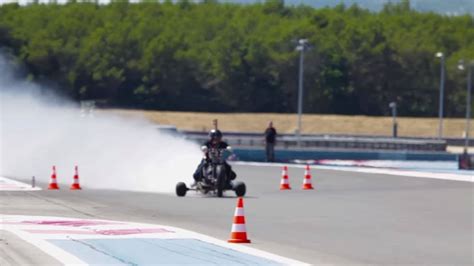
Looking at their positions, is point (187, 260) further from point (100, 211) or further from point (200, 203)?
point (200, 203)

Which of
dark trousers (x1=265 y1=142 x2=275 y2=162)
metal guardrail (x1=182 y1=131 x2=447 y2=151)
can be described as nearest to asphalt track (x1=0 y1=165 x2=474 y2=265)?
dark trousers (x1=265 y1=142 x2=275 y2=162)

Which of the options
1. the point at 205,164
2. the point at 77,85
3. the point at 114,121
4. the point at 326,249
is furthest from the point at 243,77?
the point at 326,249

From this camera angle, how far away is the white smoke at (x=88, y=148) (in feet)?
105

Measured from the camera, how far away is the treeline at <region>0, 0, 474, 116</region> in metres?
105

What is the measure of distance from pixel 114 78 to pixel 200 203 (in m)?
81.2

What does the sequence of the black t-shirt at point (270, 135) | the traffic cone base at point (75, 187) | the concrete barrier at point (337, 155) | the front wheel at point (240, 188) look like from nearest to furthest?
the front wheel at point (240, 188) → the traffic cone base at point (75, 187) → the black t-shirt at point (270, 135) → the concrete barrier at point (337, 155)

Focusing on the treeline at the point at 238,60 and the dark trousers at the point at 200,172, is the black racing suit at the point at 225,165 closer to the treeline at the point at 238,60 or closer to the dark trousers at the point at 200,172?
the dark trousers at the point at 200,172

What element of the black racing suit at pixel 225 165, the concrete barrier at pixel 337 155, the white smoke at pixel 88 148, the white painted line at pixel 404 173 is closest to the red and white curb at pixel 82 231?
the black racing suit at pixel 225 165

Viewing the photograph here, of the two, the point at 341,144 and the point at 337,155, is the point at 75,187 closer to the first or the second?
the point at 337,155

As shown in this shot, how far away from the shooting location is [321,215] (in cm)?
2138

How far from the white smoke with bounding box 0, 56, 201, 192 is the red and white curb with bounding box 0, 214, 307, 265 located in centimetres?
1040

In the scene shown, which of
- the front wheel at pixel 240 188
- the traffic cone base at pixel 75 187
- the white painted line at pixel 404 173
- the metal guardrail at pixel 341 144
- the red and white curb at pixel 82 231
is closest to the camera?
the red and white curb at pixel 82 231

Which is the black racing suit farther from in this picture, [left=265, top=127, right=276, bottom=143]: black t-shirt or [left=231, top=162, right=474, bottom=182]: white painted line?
[left=265, top=127, right=276, bottom=143]: black t-shirt

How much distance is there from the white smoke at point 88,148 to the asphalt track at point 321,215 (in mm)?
2674
